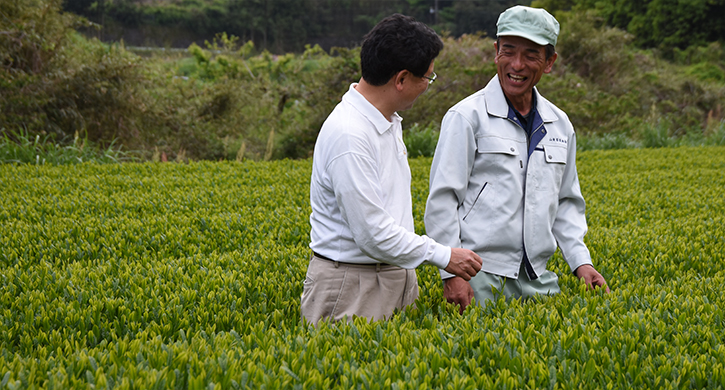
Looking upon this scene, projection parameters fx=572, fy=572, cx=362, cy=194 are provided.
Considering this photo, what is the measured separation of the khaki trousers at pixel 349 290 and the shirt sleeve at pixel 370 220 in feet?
0.82

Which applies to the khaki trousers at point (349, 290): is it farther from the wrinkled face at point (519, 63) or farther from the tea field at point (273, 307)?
the wrinkled face at point (519, 63)

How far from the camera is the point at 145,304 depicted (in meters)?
3.59

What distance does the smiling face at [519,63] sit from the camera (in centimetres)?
293

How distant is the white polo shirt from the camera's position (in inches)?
95.0

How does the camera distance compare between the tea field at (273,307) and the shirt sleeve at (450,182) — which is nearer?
the tea field at (273,307)

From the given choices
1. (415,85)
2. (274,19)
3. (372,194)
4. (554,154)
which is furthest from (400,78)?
(274,19)

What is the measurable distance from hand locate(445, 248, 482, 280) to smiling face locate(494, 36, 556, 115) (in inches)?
37.6

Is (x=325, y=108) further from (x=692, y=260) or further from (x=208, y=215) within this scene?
(x=692, y=260)

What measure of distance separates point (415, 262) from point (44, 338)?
2137 millimetres

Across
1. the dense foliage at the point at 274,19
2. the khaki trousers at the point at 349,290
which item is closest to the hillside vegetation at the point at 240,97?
the khaki trousers at the point at 349,290

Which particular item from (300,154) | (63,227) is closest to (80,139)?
(300,154)

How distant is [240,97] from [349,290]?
14.1 metres

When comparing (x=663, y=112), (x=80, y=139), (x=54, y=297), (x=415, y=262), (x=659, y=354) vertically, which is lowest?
(x=663, y=112)

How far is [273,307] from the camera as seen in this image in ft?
12.5
